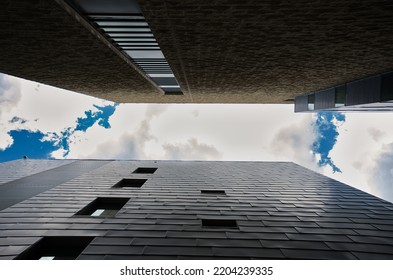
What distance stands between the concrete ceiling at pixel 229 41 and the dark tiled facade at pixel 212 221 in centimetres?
842

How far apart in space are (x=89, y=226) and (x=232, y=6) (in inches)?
447

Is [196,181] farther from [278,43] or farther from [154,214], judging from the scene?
[278,43]

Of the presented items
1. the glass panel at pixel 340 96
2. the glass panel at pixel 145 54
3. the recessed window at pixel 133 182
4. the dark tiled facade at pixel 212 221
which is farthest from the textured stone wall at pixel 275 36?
the recessed window at pixel 133 182

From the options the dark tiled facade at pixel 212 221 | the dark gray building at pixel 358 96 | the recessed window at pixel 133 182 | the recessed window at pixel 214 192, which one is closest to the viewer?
the dark tiled facade at pixel 212 221

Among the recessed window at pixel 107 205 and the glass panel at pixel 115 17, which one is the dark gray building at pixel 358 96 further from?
the recessed window at pixel 107 205

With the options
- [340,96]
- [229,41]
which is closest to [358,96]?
[340,96]

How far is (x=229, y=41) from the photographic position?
10922 mm

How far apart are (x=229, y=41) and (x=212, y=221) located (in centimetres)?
904

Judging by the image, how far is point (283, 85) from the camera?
19.8m

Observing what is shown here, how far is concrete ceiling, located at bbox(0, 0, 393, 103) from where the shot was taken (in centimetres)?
835

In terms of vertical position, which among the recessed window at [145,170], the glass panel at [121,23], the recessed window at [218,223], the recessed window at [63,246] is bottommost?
the recessed window at [145,170]

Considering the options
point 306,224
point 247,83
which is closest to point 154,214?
point 306,224

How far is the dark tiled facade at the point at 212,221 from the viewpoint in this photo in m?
9.70

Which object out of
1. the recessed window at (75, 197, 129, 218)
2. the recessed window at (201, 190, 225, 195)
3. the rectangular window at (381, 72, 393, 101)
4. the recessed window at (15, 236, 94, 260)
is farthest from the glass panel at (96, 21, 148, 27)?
the rectangular window at (381, 72, 393, 101)
